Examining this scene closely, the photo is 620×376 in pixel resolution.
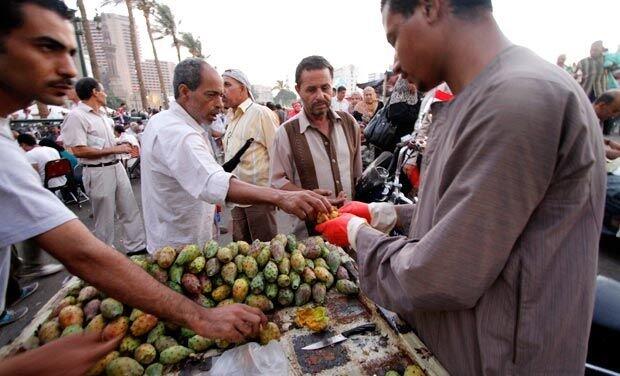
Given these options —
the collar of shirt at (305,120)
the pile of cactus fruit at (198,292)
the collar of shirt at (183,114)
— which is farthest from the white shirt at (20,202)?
the collar of shirt at (305,120)

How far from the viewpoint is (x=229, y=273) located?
1978mm

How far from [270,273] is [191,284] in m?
0.48

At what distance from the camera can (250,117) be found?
4.27 m

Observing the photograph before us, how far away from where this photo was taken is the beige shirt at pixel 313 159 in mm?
3236

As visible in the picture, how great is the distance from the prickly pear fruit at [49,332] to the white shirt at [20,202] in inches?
30.2

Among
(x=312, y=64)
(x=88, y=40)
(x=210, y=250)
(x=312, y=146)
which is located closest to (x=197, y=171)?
(x=210, y=250)

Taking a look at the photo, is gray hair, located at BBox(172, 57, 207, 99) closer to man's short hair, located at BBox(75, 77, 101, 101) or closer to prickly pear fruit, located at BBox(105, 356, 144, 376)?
prickly pear fruit, located at BBox(105, 356, 144, 376)

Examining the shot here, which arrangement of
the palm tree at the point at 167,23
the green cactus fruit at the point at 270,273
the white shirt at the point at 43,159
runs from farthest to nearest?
1. the palm tree at the point at 167,23
2. the white shirt at the point at 43,159
3. the green cactus fruit at the point at 270,273

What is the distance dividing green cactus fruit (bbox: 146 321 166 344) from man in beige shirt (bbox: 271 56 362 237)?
1.73 metres

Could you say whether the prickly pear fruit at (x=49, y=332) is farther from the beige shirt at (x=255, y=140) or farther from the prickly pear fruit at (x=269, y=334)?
the beige shirt at (x=255, y=140)

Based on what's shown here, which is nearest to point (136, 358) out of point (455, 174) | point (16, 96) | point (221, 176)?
point (221, 176)

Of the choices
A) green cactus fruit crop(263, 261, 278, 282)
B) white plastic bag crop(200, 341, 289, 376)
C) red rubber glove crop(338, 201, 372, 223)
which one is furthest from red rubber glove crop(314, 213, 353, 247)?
white plastic bag crop(200, 341, 289, 376)

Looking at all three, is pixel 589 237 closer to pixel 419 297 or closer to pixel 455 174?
pixel 455 174

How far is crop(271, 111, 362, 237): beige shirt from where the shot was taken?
324 centimetres
